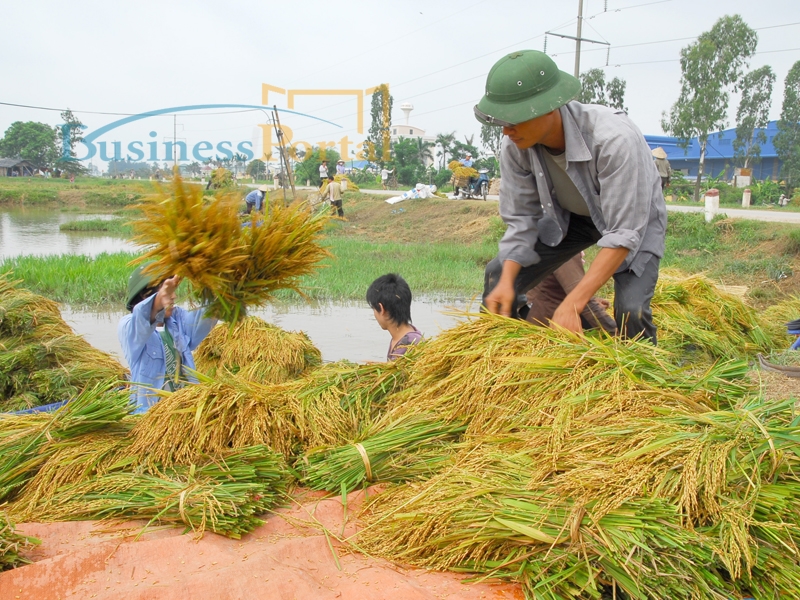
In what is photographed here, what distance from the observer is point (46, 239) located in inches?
690

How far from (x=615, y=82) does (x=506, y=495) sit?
3280 centimetres

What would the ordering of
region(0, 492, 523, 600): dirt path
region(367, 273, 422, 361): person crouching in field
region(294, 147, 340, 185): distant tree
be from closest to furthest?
region(0, 492, 523, 600): dirt path < region(367, 273, 422, 361): person crouching in field < region(294, 147, 340, 185): distant tree

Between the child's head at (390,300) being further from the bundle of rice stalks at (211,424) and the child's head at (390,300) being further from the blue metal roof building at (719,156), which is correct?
the blue metal roof building at (719,156)

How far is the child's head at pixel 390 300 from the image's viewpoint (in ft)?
12.2

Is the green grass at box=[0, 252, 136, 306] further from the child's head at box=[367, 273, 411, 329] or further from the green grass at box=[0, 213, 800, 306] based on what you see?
the child's head at box=[367, 273, 411, 329]

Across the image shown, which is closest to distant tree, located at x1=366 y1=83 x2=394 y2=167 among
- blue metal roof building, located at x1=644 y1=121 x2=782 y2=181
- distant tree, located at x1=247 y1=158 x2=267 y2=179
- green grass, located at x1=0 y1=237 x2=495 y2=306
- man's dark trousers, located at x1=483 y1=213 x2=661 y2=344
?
distant tree, located at x1=247 y1=158 x2=267 y2=179

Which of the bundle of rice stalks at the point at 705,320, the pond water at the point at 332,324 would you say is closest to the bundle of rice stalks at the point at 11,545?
the pond water at the point at 332,324

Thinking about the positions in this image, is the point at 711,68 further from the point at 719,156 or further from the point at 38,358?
the point at 38,358

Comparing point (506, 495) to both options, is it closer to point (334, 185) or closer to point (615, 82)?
point (334, 185)

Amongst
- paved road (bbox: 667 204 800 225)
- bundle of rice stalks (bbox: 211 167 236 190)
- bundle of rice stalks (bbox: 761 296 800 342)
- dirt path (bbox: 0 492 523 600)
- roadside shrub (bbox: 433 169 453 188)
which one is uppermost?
roadside shrub (bbox: 433 169 453 188)

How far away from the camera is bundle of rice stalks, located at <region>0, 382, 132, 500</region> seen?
2537mm

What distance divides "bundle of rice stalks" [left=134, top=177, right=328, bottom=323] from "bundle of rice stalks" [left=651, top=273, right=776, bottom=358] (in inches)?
108

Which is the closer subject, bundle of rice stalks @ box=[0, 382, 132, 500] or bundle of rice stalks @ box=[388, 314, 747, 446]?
bundle of rice stalks @ box=[388, 314, 747, 446]

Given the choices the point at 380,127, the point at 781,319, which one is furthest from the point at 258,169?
the point at 781,319
